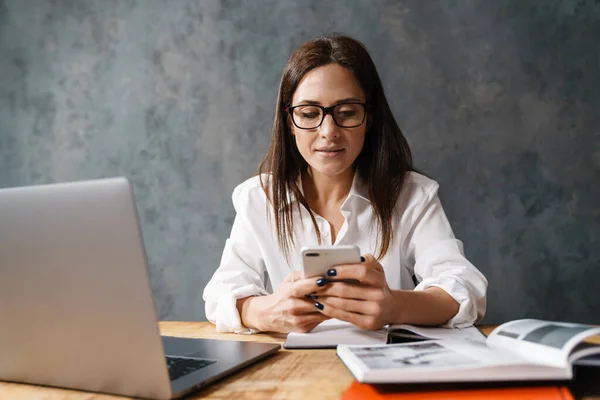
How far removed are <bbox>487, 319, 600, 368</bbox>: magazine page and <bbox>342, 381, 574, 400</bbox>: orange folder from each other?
0.04m

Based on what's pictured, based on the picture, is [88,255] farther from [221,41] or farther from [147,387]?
[221,41]

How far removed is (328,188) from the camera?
176cm

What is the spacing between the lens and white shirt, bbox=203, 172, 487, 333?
55.3 inches

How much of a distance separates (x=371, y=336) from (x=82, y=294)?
24.1 inches

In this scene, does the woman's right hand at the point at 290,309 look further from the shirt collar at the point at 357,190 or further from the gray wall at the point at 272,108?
the gray wall at the point at 272,108

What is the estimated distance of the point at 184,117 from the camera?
233 cm

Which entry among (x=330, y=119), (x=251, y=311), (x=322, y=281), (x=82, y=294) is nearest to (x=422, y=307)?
(x=322, y=281)

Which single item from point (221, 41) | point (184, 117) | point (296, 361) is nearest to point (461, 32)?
point (221, 41)

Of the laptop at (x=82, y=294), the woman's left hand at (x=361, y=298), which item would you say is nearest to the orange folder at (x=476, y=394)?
the laptop at (x=82, y=294)

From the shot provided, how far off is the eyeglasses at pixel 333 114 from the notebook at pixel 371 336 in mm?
625

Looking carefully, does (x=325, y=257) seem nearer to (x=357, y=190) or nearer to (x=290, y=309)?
(x=290, y=309)

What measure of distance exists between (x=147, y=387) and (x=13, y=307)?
0.24 meters

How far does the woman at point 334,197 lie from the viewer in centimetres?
147

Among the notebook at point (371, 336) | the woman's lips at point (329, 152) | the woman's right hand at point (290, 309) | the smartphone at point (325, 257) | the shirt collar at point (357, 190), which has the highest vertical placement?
the woman's lips at point (329, 152)
